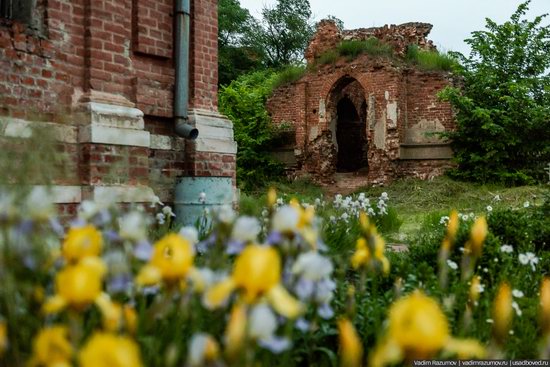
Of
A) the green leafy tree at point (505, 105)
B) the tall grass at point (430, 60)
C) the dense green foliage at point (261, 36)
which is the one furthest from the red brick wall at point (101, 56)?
the dense green foliage at point (261, 36)

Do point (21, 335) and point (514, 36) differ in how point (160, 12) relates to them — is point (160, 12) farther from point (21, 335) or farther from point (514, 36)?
point (514, 36)

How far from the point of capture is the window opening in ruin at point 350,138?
79.2 ft

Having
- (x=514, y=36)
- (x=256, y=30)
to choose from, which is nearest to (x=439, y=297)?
(x=514, y=36)

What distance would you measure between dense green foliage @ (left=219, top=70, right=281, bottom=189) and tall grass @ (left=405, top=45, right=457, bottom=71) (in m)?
5.35

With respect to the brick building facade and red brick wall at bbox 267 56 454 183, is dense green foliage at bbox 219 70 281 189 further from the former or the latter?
the brick building facade

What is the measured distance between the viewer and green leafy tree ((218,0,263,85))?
35.7 m

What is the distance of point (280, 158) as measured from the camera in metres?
20.4

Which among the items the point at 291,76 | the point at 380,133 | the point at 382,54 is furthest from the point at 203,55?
the point at 291,76

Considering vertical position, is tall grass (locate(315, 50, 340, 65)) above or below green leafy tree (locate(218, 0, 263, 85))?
below

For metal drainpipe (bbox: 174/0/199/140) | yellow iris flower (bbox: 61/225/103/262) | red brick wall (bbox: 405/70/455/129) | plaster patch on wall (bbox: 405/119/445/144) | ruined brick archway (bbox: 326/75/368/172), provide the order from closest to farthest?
yellow iris flower (bbox: 61/225/103/262) → metal drainpipe (bbox: 174/0/199/140) → plaster patch on wall (bbox: 405/119/445/144) → red brick wall (bbox: 405/70/455/129) → ruined brick archway (bbox: 326/75/368/172)

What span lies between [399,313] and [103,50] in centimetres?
Result: 545

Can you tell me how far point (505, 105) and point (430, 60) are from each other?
128 inches

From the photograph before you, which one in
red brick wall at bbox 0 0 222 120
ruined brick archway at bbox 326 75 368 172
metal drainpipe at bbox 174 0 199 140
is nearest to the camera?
red brick wall at bbox 0 0 222 120

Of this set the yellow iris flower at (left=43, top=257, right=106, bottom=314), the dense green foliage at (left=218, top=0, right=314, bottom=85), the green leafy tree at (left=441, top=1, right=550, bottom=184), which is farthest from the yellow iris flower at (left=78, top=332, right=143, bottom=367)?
the dense green foliage at (left=218, top=0, right=314, bottom=85)
